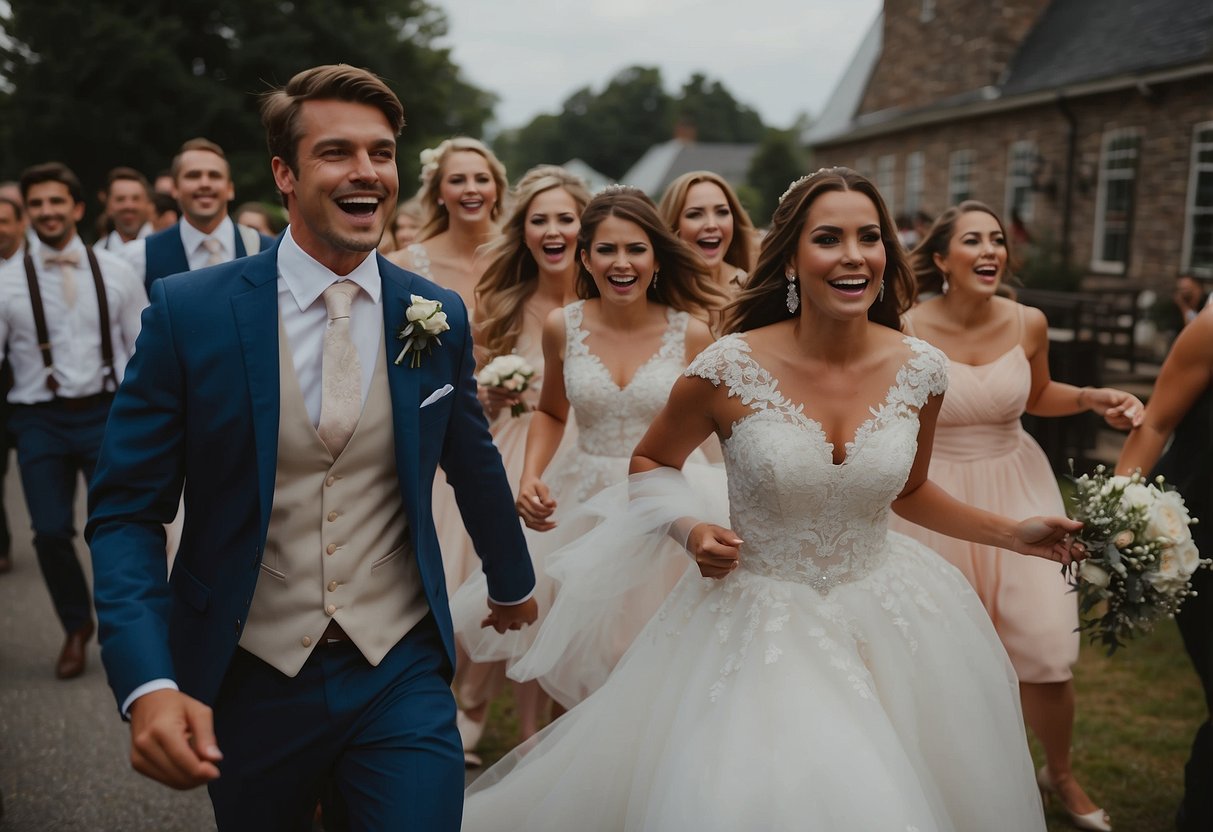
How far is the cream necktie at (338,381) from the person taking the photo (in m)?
2.80

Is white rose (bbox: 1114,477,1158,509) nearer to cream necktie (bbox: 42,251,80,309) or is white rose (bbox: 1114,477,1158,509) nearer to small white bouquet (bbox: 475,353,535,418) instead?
small white bouquet (bbox: 475,353,535,418)

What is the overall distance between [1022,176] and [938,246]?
859 inches

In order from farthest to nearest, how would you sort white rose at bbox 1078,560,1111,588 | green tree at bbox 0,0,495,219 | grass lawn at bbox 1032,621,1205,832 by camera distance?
1. green tree at bbox 0,0,495,219
2. grass lawn at bbox 1032,621,1205,832
3. white rose at bbox 1078,560,1111,588

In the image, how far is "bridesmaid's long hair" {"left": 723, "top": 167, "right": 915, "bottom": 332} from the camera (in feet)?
→ 11.4

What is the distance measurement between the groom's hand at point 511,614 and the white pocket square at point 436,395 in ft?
2.39

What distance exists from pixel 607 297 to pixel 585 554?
5.15 feet

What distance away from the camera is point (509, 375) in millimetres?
5359

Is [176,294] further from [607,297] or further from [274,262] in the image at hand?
[607,297]

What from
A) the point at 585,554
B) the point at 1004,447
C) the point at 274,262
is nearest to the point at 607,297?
the point at 585,554

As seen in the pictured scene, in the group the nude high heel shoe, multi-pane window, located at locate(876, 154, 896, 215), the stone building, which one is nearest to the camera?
the nude high heel shoe

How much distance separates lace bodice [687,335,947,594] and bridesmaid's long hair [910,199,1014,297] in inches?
79.3

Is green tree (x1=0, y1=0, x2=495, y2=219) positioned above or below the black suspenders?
above

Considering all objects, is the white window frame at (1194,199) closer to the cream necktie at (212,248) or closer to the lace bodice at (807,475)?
the cream necktie at (212,248)

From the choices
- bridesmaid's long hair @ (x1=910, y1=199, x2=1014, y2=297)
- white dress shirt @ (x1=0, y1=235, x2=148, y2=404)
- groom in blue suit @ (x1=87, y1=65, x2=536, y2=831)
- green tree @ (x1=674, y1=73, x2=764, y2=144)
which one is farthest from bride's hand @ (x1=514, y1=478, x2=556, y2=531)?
green tree @ (x1=674, y1=73, x2=764, y2=144)
